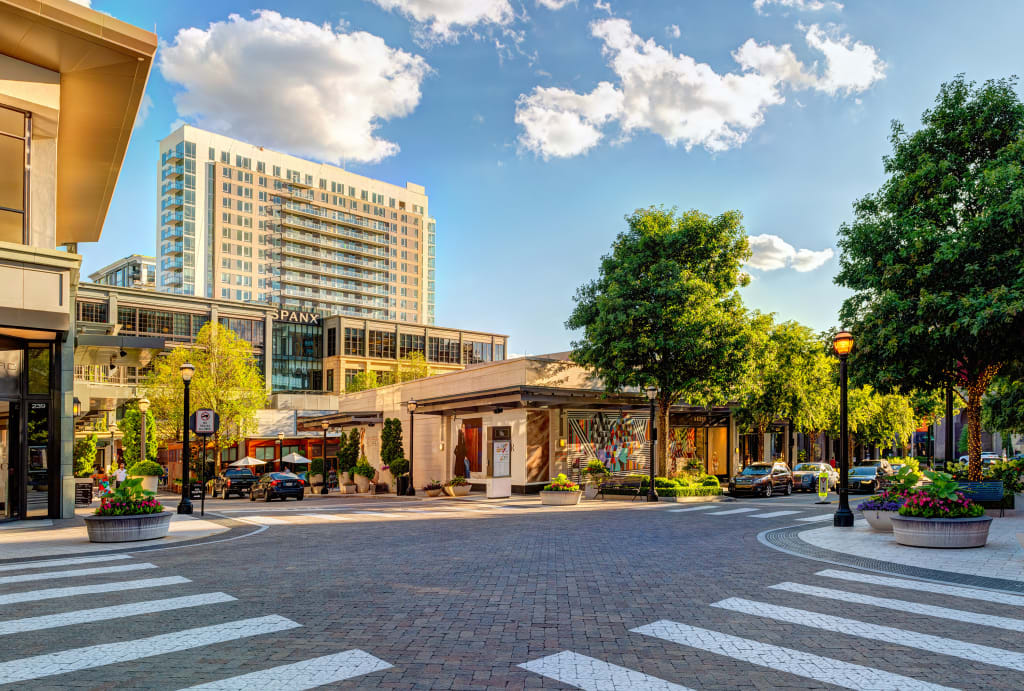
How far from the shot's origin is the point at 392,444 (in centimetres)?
4138

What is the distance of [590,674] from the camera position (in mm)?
5992

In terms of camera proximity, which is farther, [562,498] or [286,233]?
[286,233]

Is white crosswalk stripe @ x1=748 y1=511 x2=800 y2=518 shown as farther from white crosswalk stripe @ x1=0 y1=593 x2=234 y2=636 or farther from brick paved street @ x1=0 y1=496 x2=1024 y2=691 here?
white crosswalk stripe @ x1=0 y1=593 x2=234 y2=636

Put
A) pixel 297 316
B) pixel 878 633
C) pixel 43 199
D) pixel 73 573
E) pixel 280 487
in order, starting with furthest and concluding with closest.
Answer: pixel 297 316
pixel 280 487
pixel 43 199
pixel 73 573
pixel 878 633

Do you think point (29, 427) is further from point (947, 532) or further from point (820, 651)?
point (947, 532)

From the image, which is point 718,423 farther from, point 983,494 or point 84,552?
point 84,552

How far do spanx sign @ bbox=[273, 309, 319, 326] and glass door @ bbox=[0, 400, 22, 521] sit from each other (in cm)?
8350

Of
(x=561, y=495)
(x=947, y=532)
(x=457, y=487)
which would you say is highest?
(x=947, y=532)

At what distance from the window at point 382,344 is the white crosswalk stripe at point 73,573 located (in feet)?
306

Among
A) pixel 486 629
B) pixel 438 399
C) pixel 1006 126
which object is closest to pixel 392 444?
pixel 438 399

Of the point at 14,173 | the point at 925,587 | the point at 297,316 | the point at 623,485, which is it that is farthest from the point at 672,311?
the point at 297,316

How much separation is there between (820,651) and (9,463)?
20.1 m

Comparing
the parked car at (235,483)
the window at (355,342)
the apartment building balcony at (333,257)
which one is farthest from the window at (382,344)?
the parked car at (235,483)

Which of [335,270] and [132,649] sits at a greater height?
[335,270]
